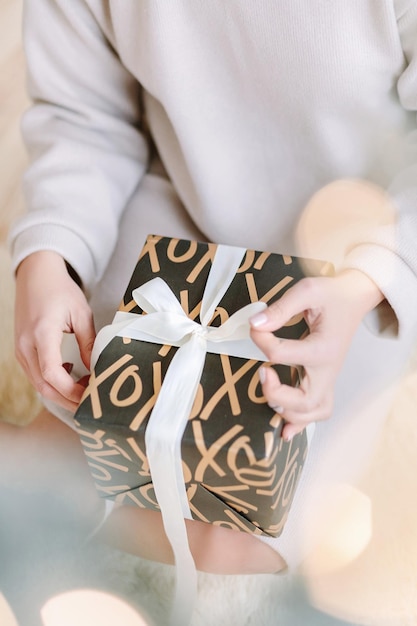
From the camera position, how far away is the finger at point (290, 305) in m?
0.52

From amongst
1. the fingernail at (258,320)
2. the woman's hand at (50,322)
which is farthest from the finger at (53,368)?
the fingernail at (258,320)

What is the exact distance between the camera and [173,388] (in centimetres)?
54

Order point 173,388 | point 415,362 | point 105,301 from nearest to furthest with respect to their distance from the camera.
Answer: point 173,388
point 105,301
point 415,362

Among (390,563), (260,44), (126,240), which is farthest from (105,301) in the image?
(390,563)

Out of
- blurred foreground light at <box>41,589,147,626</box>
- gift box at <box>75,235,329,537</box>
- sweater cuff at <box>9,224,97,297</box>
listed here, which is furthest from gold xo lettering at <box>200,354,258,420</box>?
blurred foreground light at <box>41,589,147,626</box>

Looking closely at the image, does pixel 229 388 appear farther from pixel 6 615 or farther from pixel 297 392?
pixel 6 615

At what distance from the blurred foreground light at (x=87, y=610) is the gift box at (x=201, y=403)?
0.25m

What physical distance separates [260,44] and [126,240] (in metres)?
0.30

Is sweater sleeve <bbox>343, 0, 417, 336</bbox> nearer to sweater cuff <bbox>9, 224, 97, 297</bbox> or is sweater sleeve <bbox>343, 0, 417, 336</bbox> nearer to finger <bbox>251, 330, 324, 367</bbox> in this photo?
finger <bbox>251, 330, 324, 367</bbox>

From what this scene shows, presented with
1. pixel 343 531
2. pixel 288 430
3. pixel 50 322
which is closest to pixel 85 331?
pixel 50 322

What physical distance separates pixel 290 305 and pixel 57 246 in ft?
1.07

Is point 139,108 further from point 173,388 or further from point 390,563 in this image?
point 390,563

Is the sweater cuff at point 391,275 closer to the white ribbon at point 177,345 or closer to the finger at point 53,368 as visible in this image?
the white ribbon at point 177,345

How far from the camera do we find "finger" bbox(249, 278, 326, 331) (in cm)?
52
